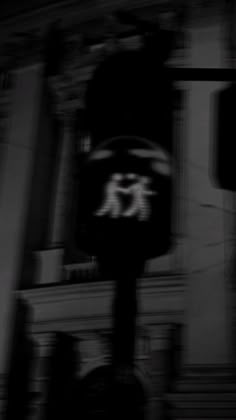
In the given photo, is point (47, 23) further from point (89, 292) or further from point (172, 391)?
point (172, 391)

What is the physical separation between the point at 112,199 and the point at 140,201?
9cm

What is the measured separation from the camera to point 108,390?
61.5 inches

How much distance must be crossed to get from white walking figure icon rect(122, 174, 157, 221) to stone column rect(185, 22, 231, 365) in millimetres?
4399

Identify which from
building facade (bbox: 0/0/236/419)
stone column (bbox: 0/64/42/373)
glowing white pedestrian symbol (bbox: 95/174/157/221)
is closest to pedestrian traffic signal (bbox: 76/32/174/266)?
glowing white pedestrian symbol (bbox: 95/174/157/221)

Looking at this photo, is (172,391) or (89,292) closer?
(172,391)

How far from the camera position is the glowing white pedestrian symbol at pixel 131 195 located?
1.75 metres

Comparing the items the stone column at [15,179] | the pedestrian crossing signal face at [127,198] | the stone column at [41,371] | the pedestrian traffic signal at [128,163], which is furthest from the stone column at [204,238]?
the pedestrian crossing signal face at [127,198]

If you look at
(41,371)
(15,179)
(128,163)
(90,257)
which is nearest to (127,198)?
(128,163)

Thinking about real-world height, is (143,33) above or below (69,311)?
above

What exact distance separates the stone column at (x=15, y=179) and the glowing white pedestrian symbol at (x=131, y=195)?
5865mm

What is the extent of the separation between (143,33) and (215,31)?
6600 mm

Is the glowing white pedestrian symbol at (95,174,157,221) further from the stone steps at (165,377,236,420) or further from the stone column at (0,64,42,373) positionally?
the stone column at (0,64,42,373)

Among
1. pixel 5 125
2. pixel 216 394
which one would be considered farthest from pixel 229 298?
pixel 5 125

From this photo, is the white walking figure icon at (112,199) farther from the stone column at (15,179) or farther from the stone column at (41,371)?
the stone column at (15,179)
